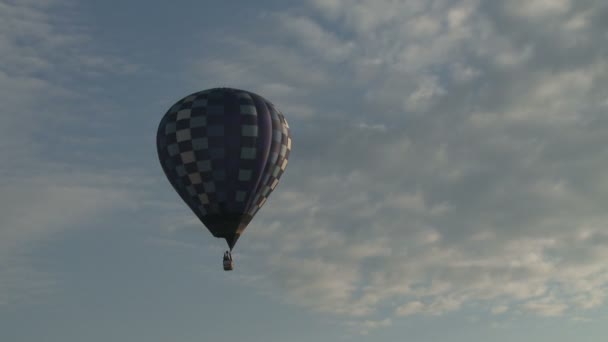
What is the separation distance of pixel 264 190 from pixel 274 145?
10.2ft

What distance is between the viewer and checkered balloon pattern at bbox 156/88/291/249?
63.5m

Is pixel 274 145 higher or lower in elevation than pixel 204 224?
higher

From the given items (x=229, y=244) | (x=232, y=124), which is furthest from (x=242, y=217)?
(x=232, y=124)

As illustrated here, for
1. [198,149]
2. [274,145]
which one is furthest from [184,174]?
[274,145]

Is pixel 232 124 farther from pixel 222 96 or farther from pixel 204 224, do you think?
pixel 204 224

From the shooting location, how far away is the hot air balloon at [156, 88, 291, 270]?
6350 centimetres

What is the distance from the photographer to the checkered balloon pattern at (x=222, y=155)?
6350 centimetres

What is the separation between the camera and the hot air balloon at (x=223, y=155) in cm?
6350

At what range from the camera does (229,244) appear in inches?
2479

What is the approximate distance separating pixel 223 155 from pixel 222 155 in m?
0.09

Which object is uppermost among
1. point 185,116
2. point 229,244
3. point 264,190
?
point 185,116

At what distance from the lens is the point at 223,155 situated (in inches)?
2515

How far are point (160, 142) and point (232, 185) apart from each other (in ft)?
21.1

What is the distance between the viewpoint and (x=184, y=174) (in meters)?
64.6
